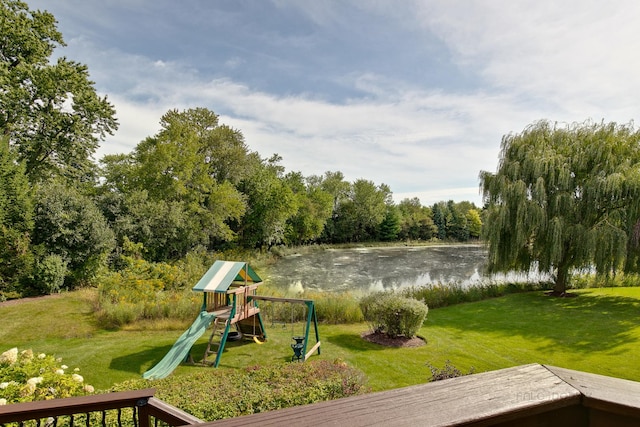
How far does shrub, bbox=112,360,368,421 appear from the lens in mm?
4125

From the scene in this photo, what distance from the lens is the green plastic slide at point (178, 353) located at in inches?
249

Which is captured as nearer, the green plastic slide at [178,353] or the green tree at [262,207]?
the green plastic slide at [178,353]

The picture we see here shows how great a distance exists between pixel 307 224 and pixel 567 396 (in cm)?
3619

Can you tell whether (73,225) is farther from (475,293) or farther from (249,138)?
(475,293)

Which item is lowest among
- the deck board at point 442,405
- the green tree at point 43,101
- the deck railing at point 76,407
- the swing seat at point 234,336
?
the swing seat at point 234,336

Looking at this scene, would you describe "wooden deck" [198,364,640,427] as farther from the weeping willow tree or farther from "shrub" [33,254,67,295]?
"shrub" [33,254,67,295]

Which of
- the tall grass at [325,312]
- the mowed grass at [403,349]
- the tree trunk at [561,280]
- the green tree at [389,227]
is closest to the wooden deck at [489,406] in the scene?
the mowed grass at [403,349]

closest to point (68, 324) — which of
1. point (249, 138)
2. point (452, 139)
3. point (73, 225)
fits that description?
point (73, 225)

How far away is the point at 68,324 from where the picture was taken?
9594 millimetres

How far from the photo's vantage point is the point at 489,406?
684 millimetres

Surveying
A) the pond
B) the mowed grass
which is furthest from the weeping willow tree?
the pond

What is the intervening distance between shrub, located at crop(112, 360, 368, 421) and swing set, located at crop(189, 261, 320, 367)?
162 cm

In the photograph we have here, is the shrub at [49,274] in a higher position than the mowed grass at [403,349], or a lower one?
higher

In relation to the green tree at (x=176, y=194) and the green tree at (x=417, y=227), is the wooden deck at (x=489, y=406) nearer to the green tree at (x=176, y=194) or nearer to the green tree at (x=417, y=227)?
the green tree at (x=176, y=194)
